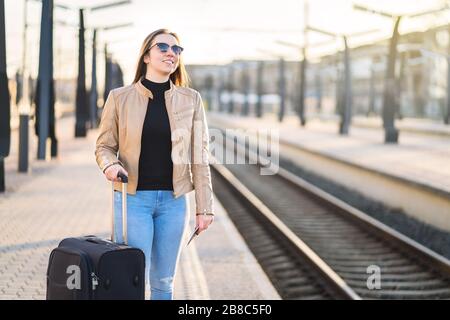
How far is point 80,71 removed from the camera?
2906cm

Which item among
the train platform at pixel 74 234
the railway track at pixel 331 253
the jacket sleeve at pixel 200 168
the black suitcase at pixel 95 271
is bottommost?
the railway track at pixel 331 253

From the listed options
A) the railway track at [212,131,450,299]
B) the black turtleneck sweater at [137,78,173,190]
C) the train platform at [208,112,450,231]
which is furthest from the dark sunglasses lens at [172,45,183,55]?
the train platform at [208,112,450,231]

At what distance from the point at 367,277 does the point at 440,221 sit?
372 centimetres

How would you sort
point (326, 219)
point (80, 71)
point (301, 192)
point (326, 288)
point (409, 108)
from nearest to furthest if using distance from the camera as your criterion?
point (326, 288), point (326, 219), point (301, 192), point (80, 71), point (409, 108)

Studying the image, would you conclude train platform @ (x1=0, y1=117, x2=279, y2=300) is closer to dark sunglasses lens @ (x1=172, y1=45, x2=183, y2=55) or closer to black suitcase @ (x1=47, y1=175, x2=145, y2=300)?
black suitcase @ (x1=47, y1=175, x2=145, y2=300)

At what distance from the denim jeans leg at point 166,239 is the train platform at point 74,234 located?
0.59 feet

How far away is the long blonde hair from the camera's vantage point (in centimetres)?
430

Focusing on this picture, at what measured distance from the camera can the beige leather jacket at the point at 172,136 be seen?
419cm

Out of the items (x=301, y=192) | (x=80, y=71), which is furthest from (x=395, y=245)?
(x=80, y=71)

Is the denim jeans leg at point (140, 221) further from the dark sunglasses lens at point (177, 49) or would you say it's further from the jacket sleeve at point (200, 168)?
the dark sunglasses lens at point (177, 49)

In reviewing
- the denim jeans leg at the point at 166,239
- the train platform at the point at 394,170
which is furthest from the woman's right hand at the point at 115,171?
the train platform at the point at 394,170

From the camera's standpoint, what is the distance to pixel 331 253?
11.2 m
